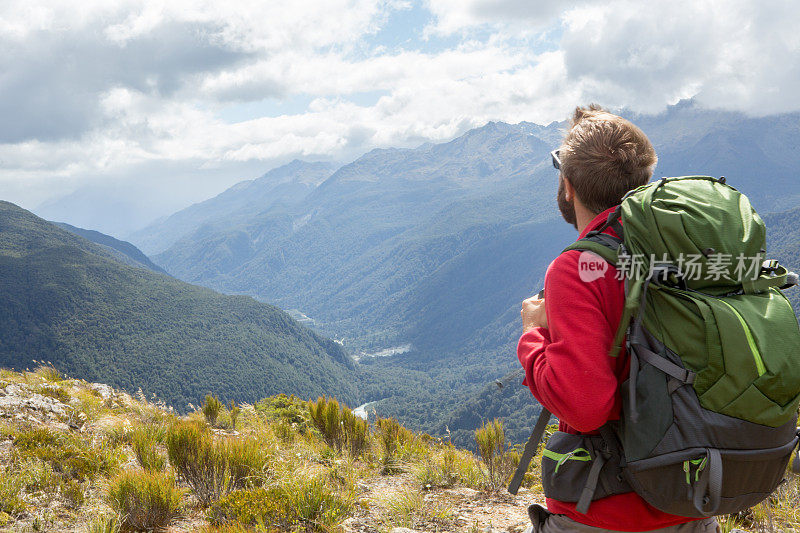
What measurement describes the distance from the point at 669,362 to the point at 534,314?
50cm

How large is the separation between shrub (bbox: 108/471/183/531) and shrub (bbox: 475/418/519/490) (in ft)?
8.96

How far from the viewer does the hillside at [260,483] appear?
3264 millimetres

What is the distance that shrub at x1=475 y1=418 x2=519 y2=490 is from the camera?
4.34 m

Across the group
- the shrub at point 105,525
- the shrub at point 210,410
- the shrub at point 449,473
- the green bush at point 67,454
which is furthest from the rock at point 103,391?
the shrub at point 449,473

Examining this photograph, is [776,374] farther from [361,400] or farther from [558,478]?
[361,400]

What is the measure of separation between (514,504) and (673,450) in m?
3.05

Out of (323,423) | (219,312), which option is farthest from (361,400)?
(323,423)

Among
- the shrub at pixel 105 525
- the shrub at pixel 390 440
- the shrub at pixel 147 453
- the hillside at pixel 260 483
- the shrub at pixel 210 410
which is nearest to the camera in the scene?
the shrub at pixel 105 525

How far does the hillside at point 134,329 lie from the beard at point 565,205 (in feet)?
325

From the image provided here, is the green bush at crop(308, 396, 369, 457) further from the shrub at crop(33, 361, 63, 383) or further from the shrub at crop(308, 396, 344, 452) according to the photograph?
the shrub at crop(33, 361, 63, 383)

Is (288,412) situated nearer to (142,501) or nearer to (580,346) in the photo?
(142,501)

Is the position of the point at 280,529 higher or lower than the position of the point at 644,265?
lower

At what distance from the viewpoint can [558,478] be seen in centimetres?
157

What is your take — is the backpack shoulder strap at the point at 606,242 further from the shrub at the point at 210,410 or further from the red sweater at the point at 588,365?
the shrub at the point at 210,410
